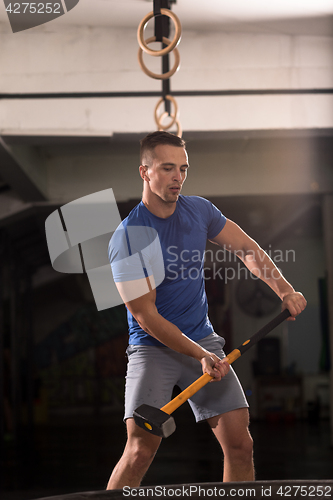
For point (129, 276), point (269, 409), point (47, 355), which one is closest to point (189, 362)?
point (129, 276)

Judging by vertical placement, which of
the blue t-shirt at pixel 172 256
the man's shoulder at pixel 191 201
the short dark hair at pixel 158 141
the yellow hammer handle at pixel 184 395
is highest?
the short dark hair at pixel 158 141

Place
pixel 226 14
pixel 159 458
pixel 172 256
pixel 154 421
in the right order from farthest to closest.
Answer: pixel 159 458
pixel 226 14
pixel 172 256
pixel 154 421

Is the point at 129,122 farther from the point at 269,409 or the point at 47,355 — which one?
the point at 47,355

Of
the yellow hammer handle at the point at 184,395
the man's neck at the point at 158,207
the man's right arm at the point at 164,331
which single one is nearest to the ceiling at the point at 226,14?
the man's neck at the point at 158,207

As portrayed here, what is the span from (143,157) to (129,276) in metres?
0.35

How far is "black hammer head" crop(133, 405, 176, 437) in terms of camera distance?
1.51m

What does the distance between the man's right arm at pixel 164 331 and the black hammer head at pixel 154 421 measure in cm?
17

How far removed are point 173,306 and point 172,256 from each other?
0.17 m

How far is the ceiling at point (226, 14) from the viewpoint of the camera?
3090 mm

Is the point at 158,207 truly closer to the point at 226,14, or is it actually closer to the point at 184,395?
the point at 184,395

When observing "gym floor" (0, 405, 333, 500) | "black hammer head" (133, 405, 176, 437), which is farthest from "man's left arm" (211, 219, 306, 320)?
"gym floor" (0, 405, 333, 500)

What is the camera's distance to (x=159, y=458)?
470 centimetres

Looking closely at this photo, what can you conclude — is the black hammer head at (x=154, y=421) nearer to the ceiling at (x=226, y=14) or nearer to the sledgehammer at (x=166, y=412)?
the sledgehammer at (x=166, y=412)

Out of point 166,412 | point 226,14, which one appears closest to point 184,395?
point 166,412
